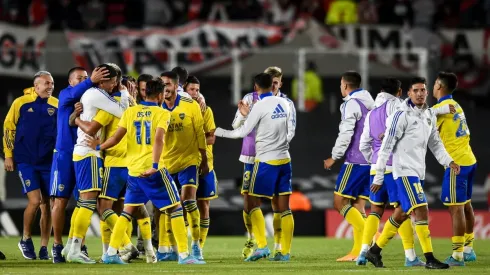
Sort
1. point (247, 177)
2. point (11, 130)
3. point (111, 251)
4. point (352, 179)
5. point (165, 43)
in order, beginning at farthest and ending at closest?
point (165, 43)
point (11, 130)
point (247, 177)
point (352, 179)
point (111, 251)

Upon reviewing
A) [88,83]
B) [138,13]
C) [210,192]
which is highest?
[138,13]

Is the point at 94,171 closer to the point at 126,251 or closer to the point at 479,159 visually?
the point at 126,251

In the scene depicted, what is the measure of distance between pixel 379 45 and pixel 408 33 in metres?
0.81

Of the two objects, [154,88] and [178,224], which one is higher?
[154,88]

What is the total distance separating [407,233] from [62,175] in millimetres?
4179

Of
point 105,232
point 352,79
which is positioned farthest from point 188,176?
point 352,79

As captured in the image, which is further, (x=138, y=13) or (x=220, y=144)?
(x=138, y=13)

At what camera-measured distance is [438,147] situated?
13031 mm

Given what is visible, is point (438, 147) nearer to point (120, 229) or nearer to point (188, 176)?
point (188, 176)

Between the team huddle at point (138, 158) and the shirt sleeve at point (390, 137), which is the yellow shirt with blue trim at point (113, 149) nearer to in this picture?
the team huddle at point (138, 158)

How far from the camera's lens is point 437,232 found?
21891 mm

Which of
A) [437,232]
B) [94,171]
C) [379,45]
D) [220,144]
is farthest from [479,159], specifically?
[94,171]

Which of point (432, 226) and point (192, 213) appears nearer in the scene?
point (192, 213)

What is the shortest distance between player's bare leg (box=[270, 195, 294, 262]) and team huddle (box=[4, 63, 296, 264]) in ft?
0.04
